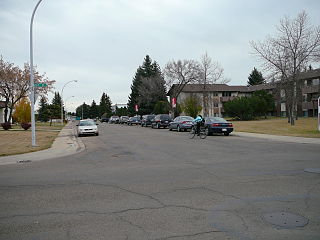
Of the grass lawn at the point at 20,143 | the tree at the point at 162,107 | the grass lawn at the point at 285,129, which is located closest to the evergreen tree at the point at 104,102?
the tree at the point at 162,107

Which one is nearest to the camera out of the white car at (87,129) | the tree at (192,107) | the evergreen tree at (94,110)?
the white car at (87,129)

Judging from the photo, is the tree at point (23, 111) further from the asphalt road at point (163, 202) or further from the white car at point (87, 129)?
the asphalt road at point (163, 202)

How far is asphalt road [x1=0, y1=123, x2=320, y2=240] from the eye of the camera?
4.22 m

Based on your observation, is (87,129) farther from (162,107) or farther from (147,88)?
(147,88)

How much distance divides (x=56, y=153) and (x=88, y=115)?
157 meters

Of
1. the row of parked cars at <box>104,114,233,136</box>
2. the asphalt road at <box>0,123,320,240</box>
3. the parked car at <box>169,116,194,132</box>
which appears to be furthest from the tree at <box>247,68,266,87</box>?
the asphalt road at <box>0,123,320,240</box>

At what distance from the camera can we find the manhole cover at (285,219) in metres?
4.36

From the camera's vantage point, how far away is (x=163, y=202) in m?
5.57

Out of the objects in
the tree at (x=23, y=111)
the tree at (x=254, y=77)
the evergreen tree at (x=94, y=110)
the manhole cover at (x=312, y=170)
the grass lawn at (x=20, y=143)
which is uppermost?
the tree at (x=254, y=77)

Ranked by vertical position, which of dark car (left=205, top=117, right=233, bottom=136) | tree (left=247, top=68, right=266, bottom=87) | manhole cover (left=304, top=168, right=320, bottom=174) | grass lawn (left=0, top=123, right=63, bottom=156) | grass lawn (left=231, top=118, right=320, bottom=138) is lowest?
manhole cover (left=304, top=168, right=320, bottom=174)

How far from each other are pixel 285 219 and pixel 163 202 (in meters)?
2.14

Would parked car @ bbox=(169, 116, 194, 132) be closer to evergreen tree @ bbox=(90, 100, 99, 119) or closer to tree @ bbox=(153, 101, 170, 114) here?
tree @ bbox=(153, 101, 170, 114)

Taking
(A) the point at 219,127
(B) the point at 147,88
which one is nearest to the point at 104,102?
(B) the point at 147,88

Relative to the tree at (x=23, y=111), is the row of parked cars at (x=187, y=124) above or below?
below
